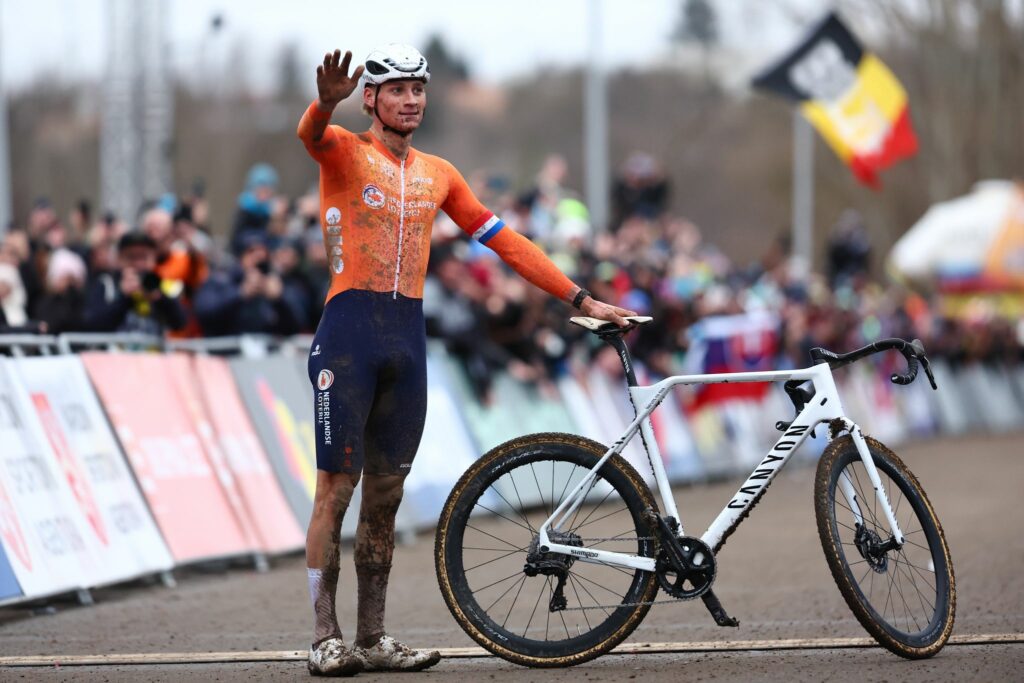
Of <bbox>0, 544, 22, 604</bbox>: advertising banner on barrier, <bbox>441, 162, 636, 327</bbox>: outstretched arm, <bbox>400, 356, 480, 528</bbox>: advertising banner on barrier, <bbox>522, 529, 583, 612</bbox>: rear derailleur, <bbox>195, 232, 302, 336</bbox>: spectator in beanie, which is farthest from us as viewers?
<bbox>400, 356, 480, 528</bbox>: advertising banner on barrier

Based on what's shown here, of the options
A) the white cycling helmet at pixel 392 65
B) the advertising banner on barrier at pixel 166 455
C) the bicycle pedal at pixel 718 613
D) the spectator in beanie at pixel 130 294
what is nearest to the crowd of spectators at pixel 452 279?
the spectator in beanie at pixel 130 294

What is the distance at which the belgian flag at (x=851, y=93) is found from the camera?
2516cm

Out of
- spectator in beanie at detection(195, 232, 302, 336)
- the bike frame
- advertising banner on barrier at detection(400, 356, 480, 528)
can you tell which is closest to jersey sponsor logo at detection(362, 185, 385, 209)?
the bike frame

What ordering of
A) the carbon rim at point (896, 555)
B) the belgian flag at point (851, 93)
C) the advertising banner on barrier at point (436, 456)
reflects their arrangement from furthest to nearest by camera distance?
the belgian flag at point (851, 93)
the advertising banner on barrier at point (436, 456)
the carbon rim at point (896, 555)

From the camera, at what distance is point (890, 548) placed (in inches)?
305

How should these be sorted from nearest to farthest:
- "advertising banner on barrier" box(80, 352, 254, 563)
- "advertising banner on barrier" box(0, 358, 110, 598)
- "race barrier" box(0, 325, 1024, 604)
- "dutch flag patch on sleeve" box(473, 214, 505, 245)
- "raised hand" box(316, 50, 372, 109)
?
"raised hand" box(316, 50, 372, 109) < "dutch flag patch on sleeve" box(473, 214, 505, 245) < "advertising banner on barrier" box(0, 358, 110, 598) < "race barrier" box(0, 325, 1024, 604) < "advertising banner on barrier" box(80, 352, 254, 563)

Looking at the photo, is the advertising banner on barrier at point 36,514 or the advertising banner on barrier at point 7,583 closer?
the advertising banner on barrier at point 7,583

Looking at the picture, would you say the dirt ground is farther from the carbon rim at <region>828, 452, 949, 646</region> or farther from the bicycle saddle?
the bicycle saddle

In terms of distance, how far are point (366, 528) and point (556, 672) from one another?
968mm

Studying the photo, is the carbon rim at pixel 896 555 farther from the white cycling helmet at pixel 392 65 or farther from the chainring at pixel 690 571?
the white cycling helmet at pixel 392 65

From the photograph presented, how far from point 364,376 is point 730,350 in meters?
15.5

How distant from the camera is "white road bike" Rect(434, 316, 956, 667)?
7.66 meters

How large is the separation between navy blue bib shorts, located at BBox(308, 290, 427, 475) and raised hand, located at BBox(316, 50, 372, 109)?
852mm

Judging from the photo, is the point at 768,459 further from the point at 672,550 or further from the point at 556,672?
the point at 556,672
